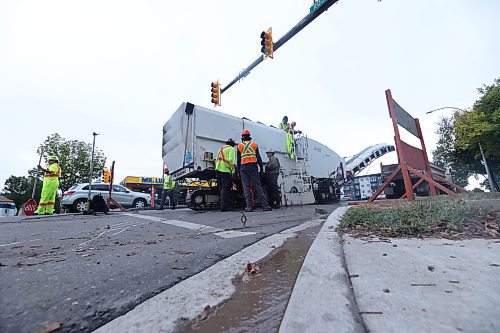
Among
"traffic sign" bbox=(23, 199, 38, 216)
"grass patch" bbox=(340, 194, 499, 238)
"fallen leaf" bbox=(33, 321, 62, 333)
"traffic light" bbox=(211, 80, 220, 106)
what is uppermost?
"traffic light" bbox=(211, 80, 220, 106)

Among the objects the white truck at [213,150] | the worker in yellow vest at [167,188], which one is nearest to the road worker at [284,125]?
the white truck at [213,150]

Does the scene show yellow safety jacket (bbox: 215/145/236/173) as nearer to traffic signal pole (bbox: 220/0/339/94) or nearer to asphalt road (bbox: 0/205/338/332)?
asphalt road (bbox: 0/205/338/332)

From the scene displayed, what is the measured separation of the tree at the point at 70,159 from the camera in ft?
79.1

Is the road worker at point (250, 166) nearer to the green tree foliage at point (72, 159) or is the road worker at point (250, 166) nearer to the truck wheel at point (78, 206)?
the truck wheel at point (78, 206)

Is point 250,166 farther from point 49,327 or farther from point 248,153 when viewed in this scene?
point 49,327

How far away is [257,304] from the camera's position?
90 cm

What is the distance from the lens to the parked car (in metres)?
10.6

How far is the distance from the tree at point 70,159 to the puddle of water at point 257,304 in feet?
93.0

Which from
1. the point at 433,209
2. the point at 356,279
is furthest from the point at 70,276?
the point at 433,209

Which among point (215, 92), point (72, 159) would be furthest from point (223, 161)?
point (72, 159)

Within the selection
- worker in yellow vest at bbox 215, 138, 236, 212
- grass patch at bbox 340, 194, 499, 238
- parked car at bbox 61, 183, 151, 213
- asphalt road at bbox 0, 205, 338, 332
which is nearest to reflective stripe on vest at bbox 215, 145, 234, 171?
worker in yellow vest at bbox 215, 138, 236, 212

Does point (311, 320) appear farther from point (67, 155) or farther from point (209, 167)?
point (67, 155)

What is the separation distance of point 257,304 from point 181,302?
28 cm

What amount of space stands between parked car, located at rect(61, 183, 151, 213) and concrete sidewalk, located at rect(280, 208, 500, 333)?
11.7 metres
